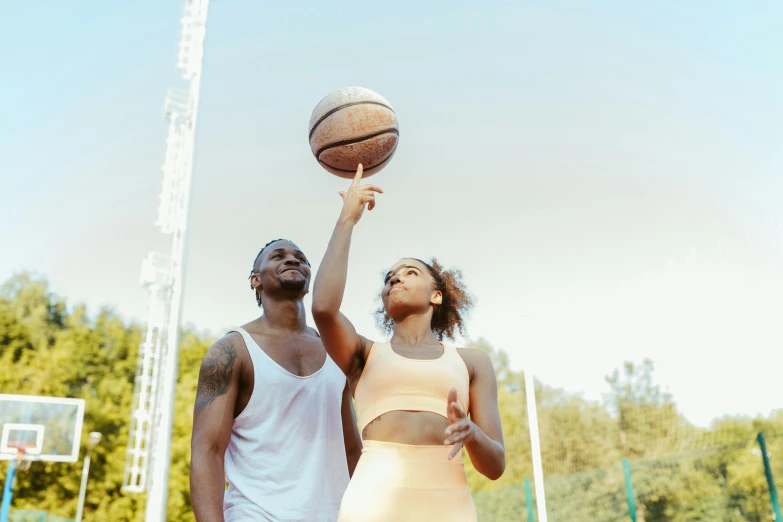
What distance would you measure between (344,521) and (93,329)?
2863cm

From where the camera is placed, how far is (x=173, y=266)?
15.4 m

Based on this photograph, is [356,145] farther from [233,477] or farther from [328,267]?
[233,477]

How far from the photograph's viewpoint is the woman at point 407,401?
232 centimetres

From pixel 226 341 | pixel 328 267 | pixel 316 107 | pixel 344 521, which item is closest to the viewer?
pixel 344 521

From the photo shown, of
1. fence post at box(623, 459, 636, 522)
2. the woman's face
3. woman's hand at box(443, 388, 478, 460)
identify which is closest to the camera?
woman's hand at box(443, 388, 478, 460)

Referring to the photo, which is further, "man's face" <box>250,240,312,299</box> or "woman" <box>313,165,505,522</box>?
"man's face" <box>250,240,312,299</box>

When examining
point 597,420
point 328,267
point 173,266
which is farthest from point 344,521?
point 597,420

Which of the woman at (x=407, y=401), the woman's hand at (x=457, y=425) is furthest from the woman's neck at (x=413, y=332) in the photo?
the woman's hand at (x=457, y=425)

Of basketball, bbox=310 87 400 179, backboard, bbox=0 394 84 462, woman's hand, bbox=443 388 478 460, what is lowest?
woman's hand, bbox=443 388 478 460

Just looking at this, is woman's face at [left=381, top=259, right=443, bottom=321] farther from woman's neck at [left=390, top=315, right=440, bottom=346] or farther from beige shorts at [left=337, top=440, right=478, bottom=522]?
beige shorts at [left=337, top=440, right=478, bottom=522]

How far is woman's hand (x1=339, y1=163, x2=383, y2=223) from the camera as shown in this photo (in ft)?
8.94

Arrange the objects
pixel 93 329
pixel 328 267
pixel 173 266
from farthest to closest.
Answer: pixel 93 329
pixel 173 266
pixel 328 267

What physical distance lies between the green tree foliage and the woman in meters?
10.9

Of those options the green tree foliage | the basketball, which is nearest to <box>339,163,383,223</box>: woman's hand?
the basketball
